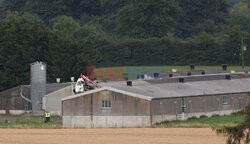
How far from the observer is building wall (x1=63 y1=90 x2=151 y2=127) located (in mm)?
61281

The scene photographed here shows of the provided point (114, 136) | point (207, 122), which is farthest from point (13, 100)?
point (114, 136)

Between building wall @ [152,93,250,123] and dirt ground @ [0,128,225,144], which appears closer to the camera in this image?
dirt ground @ [0,128,225,144]

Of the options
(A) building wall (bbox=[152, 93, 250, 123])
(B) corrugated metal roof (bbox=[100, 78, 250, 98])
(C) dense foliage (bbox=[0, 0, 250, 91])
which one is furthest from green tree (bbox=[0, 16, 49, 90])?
(A) building wall (bbox=[152, 93, 250, 123])

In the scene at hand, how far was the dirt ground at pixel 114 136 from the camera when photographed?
4934cm

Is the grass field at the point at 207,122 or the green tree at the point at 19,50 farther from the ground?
the green tree at the point at 19,50

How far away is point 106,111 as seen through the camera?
62656 mm

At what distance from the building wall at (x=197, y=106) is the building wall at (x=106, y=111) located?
127 cm

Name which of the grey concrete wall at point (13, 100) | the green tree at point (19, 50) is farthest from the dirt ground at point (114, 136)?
the green tree at point (19, 50)

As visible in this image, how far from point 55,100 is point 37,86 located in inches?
180

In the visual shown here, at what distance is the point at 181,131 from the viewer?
5425 centimetres

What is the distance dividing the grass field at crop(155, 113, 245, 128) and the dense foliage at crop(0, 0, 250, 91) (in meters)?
39.3

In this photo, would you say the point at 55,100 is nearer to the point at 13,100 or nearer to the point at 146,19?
the point at 13,100

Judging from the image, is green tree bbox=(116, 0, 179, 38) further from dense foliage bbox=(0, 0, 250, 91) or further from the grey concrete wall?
the grey concrete wall

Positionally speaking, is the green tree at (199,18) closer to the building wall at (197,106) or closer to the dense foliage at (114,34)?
the dense foliage at (114,34)
